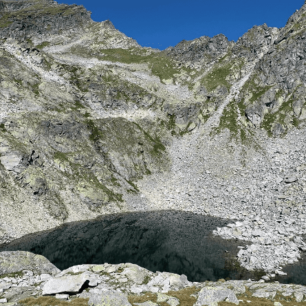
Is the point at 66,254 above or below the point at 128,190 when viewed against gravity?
below

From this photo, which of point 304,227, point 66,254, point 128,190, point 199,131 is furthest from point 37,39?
point 304,227

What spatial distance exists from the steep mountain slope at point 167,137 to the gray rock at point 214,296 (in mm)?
17535

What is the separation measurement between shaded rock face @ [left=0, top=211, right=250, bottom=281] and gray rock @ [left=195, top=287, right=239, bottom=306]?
42.6ft

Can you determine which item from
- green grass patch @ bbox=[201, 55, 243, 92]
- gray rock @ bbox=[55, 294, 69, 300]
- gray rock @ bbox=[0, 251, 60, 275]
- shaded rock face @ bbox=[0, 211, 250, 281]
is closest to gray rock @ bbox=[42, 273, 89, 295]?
gray rock @ bbox=[55, 294, 69, 300]

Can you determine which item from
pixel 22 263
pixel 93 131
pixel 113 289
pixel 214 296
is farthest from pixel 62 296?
pixel 93 131

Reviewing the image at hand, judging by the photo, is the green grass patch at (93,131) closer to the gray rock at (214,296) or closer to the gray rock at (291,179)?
the gray rock at (291,179)

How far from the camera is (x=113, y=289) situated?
78.9ft

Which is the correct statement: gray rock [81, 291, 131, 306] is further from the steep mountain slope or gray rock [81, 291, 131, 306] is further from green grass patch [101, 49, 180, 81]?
green grass patch [101, 49, 180, 81]

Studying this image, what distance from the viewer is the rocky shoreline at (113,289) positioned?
65.9 feet

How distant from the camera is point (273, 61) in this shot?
120562mm

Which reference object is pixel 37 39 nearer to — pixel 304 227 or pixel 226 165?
pixel 226 165

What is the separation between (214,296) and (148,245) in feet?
95.8

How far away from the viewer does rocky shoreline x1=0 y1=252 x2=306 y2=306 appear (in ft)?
65.9

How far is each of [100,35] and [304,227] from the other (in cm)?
19957
